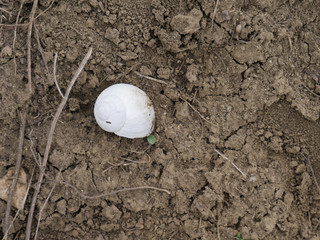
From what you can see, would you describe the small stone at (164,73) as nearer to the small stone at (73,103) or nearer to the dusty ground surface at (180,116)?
the dusty ground surface at (180,116)

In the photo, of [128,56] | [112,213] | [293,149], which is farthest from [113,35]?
[293,149]

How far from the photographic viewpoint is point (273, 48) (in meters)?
2.69

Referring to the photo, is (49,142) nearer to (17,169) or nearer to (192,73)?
(17,169)

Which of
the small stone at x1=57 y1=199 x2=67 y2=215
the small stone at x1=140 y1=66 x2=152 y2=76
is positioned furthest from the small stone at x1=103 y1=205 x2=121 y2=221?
the small stone at x1=140 y1=66 x2=152 y2=76

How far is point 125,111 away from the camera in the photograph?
2381 mm

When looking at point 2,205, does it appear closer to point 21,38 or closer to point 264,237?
point 21,38

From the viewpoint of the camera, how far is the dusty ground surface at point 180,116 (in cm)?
259

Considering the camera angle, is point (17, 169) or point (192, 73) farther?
point (192, 73)

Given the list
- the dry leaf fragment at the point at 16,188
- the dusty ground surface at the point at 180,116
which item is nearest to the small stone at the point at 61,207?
the dusty ground surface at the point at 180,116

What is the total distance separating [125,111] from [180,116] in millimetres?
529

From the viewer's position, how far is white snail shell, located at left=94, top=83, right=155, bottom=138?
2.35 m

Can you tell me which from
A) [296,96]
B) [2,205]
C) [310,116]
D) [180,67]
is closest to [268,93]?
[296,96]

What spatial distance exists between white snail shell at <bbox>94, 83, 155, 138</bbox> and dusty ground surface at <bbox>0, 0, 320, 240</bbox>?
0.17m

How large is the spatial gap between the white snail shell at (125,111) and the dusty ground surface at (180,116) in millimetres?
173
